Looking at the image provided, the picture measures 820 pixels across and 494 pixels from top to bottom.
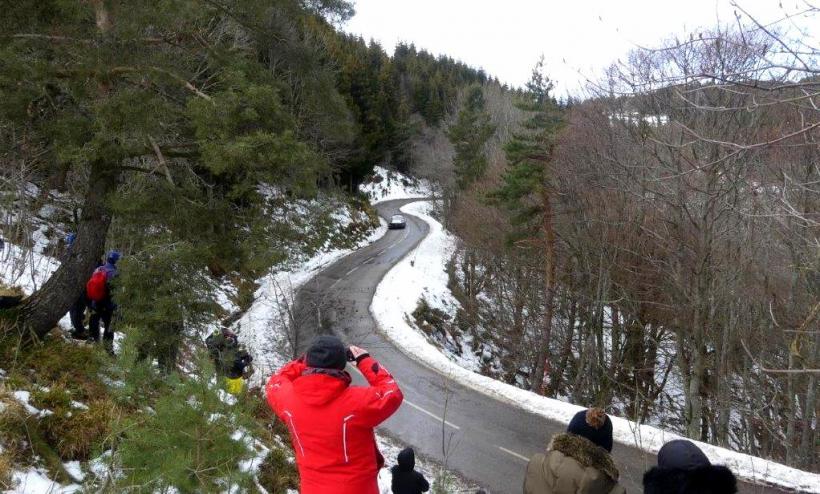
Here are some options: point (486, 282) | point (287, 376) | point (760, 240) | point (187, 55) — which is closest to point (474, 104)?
point (486, 282)

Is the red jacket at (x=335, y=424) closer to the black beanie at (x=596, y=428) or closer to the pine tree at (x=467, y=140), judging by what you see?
the black beanie at (x=596, y=428)

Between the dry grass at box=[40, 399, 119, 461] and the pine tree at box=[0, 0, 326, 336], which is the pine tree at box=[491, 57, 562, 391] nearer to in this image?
the pine tree at box=[0, 0, 326, 336]

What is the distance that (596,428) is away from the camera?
3.20m

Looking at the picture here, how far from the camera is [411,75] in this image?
66.7 m

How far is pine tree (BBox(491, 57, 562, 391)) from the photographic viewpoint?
17172 mm

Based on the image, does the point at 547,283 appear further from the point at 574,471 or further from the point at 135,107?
the point at 574,471

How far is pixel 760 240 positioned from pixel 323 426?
47.3 feet

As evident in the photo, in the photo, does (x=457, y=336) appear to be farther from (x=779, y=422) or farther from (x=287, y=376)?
(x=287, y=376)

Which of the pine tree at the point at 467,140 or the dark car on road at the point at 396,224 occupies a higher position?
the pine tree at the point at 467,140

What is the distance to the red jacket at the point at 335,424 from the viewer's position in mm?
2830

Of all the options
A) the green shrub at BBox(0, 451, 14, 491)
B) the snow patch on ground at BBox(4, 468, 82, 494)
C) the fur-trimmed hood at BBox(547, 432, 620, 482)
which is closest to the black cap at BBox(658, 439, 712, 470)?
the fur-trimmed hood at BBox(547, 432, 620, 482)

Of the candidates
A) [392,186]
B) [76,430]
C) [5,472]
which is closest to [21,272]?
[76,430]

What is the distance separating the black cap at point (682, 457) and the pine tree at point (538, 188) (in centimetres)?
1469

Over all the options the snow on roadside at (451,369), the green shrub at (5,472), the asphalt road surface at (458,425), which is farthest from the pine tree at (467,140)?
the green shrub at (5,472)
